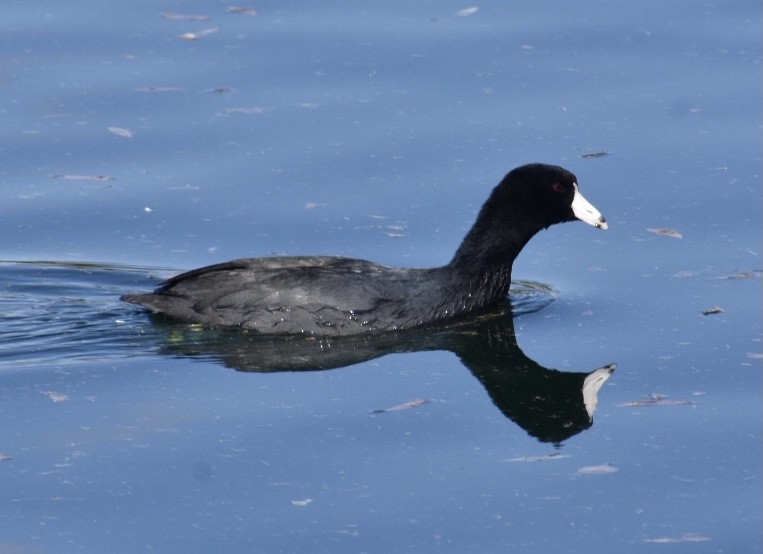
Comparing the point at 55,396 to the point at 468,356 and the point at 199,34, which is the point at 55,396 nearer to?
the point at 468,356

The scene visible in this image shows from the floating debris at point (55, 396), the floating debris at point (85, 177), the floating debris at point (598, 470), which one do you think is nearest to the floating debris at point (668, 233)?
the floating debris at point (598, 470)

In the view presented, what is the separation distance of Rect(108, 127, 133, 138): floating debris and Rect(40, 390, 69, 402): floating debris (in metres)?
3.92

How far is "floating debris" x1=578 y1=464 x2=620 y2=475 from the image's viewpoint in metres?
8.72

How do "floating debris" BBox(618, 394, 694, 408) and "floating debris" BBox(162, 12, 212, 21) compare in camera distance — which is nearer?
"floating debris" BBox(618, 394, 694, 408)

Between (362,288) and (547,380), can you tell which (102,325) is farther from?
(547,380)

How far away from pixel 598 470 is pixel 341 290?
8.60ft

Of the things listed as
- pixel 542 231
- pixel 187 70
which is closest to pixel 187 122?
pixel 187 70

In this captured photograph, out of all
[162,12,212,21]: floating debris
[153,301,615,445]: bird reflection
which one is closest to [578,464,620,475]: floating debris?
[153,301,615,445]: bird reflection

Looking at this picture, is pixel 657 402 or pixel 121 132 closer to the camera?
pixel 657 402

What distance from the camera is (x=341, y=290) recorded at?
10.7 metres

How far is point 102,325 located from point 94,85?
3700 mm

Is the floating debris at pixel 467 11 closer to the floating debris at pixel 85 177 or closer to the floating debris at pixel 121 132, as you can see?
the floating debris at pixel 121 132

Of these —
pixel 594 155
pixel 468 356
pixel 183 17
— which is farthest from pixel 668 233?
pixel 183 17

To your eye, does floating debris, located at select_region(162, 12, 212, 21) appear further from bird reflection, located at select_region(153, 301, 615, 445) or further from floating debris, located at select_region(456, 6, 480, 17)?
bird reflection, located at select_region(153, 301, 615, 445)
